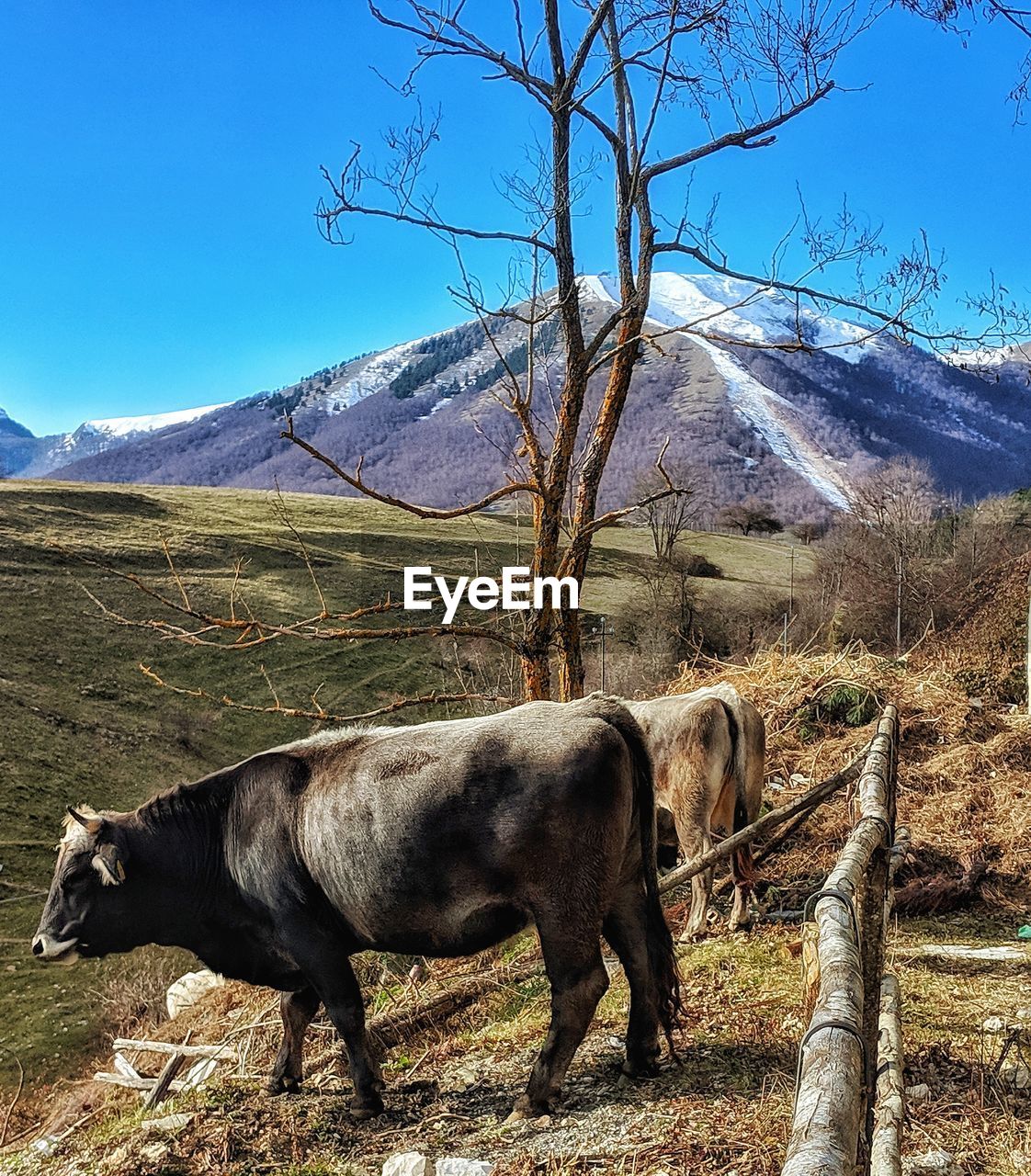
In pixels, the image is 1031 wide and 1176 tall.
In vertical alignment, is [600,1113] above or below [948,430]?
below

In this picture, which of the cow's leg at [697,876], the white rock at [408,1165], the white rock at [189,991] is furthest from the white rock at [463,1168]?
the white rock at [189,991]

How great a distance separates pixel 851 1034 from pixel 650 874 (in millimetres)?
2915

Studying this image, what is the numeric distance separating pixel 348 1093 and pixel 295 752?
1.90m

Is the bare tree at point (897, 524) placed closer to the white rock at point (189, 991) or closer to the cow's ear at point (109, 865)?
the white rock at point (189, 991)

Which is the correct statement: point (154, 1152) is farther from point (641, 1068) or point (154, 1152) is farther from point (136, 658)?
point (136, 658)

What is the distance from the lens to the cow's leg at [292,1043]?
573 cm

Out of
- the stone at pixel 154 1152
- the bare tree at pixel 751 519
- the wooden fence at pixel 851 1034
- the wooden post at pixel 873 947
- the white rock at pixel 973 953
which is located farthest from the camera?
the bare tree at pixel 751 519

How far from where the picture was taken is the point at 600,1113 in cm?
471

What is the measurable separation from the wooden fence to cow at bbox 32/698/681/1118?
1.22m

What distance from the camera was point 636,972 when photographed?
17.6 feet

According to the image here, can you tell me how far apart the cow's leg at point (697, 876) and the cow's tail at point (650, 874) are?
235cm

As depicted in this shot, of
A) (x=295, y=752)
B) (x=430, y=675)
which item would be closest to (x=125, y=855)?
(x=295, y=752)

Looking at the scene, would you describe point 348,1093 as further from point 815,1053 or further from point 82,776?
point 82,776

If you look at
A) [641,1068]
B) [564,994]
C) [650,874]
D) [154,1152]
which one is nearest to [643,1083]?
[641,1068]
